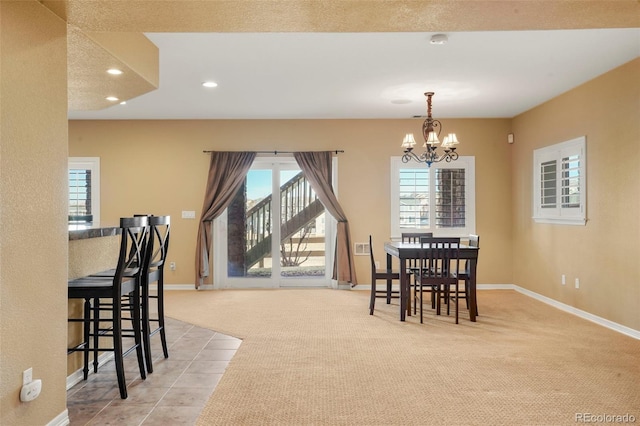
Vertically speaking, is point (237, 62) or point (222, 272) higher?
point (237, 62)

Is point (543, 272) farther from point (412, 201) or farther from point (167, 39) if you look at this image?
point (167, 39)

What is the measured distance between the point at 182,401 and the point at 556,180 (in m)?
5.10

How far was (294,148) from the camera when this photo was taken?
7.13 metres

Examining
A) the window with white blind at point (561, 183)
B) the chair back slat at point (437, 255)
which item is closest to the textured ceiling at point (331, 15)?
the chair back slat at point (437, 255)

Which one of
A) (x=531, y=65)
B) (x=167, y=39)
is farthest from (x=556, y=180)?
(x=167, y=39)

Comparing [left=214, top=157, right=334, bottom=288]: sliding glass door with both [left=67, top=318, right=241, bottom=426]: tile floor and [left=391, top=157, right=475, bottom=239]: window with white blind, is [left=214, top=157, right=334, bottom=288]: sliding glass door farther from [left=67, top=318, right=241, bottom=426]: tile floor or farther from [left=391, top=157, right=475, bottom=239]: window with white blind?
[left=67, top=318, right=241, bottom=426]: tile floor

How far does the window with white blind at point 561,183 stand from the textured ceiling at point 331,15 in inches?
117

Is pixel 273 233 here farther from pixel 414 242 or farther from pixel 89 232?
pixel 89 232

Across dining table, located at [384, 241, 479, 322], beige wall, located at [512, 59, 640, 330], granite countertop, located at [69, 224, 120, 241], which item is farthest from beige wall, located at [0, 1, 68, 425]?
beige wall, located at [512, 59, 640, 330]

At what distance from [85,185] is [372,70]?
5.04 metres

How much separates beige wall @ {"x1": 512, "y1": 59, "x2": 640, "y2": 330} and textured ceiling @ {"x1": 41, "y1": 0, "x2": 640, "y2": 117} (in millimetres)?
2307

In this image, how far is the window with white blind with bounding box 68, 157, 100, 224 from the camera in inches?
279

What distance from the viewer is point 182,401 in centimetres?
281

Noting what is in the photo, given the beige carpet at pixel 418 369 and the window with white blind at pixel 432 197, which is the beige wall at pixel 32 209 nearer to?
the beige carpet at pixel 418 369
